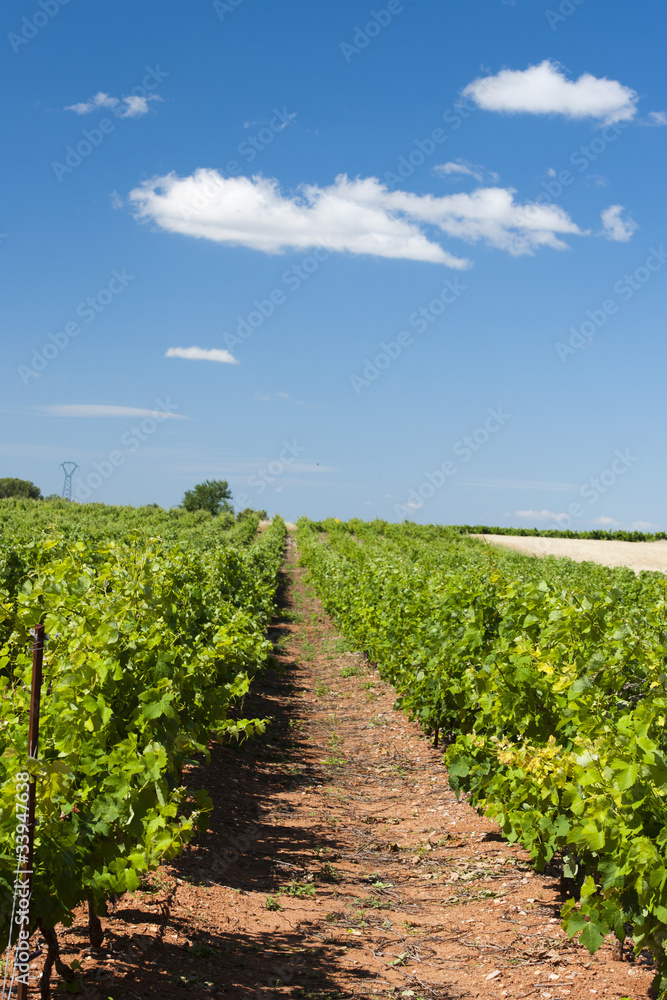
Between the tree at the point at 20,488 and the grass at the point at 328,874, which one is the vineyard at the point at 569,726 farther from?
the tree at the point at 20,488

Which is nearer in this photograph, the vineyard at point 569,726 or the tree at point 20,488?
the vineyard at point 569,726

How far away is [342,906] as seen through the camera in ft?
17.1

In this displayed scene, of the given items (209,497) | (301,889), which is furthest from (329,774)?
(209,497)

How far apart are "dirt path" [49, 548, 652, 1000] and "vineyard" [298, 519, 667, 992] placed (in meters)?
0.46

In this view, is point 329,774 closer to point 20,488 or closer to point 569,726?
point 569,726

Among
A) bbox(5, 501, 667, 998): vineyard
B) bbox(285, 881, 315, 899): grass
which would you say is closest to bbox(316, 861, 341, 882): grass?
bbox(5, 501, 667, 998): vineyard

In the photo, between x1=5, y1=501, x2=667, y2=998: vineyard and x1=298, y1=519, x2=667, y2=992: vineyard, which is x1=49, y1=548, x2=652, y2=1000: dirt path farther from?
x1=298, y1=519, x2=667, y2=992: vineyard

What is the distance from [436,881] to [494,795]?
927 mm

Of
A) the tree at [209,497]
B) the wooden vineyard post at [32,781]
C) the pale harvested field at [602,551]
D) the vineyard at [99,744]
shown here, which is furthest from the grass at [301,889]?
the tree at [209,497]

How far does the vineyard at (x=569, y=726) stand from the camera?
351cm

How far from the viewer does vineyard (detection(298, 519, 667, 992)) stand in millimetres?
3510

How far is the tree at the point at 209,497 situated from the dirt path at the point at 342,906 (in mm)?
71312

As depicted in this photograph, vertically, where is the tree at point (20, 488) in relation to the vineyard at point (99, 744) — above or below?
above

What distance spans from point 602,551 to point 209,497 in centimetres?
4432
